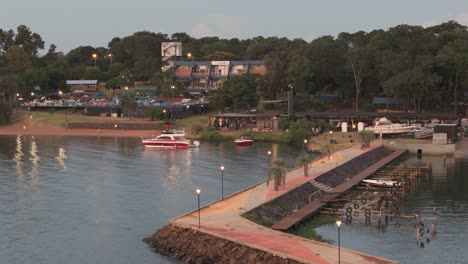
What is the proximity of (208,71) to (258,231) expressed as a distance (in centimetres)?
13078

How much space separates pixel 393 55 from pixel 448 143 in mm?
38875

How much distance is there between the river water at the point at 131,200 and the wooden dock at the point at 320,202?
2453 millimetres

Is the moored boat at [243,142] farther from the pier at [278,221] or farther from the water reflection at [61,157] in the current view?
the pier at [278,221]

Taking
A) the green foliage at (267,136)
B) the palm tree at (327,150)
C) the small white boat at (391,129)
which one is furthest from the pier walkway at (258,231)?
the green foliage at (267,136)

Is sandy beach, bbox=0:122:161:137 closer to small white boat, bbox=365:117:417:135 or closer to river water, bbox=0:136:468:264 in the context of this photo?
river water, bbox=0:136:468:264

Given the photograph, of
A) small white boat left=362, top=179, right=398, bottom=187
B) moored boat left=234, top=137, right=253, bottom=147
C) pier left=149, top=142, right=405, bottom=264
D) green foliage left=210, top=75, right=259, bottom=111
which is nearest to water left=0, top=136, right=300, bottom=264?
moored boat left=234, top=137, right=253, bottom=147

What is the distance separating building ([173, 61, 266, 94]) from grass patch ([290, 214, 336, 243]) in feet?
377

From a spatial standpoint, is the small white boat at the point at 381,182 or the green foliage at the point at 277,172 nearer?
the green foliage at the point at 277,172

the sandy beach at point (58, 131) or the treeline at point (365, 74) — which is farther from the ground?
the treeline at point (365, 74)

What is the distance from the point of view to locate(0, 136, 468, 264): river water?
46.8 metres

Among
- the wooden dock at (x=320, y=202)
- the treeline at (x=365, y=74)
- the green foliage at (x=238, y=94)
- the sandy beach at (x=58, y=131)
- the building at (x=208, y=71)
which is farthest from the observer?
the building at (x=208, y=71)

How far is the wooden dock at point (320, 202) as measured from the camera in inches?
1927

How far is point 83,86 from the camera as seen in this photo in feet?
583

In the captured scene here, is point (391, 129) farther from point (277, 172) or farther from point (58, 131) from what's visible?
point (58, 131)
